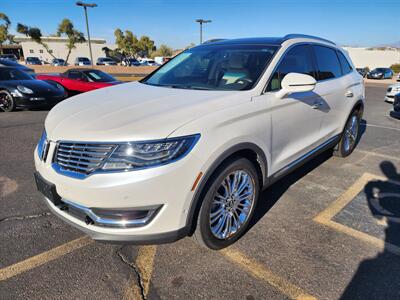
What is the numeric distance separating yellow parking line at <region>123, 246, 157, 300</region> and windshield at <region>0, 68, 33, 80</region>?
861 cm

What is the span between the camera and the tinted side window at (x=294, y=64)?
9.87 ft

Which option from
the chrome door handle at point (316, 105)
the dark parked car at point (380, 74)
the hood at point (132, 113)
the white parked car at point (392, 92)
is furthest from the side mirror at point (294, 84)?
the dark parked car at point (380, 74)

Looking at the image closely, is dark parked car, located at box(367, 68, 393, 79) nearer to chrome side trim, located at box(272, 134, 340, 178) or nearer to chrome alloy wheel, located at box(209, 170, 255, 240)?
chrome side trim, located at box(272, 134, 340, 178)

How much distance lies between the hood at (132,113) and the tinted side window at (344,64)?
2.84 meters

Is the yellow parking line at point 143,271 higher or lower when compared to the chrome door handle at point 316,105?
lower

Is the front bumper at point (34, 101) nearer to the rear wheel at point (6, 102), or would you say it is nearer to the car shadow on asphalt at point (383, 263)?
the rear wheel at point (6, 102)

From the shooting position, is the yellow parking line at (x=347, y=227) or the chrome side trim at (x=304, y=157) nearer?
the yellow parking line at (x=347, y=227)

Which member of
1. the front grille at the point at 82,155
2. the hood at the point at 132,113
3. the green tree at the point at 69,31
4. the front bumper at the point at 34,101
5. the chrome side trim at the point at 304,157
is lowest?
the front bumper at the point at 34,101

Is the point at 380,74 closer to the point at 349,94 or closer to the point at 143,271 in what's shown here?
the point at 349,94

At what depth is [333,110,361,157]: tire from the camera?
4.89 meters

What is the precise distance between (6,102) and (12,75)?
954 mm

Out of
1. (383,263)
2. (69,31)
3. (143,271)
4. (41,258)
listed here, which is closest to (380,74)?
(383,263)

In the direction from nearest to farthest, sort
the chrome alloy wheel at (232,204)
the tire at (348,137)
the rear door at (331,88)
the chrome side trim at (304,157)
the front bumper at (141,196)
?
the front bumper at (141,196) < the chrome alloy wheel at (232,204) < the chrome side trim at (304,157) < the rear door at (331,88) < the tire at (348,137)

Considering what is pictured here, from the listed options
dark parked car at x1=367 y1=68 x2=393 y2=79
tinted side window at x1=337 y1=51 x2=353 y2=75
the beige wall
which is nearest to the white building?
the beige wall
